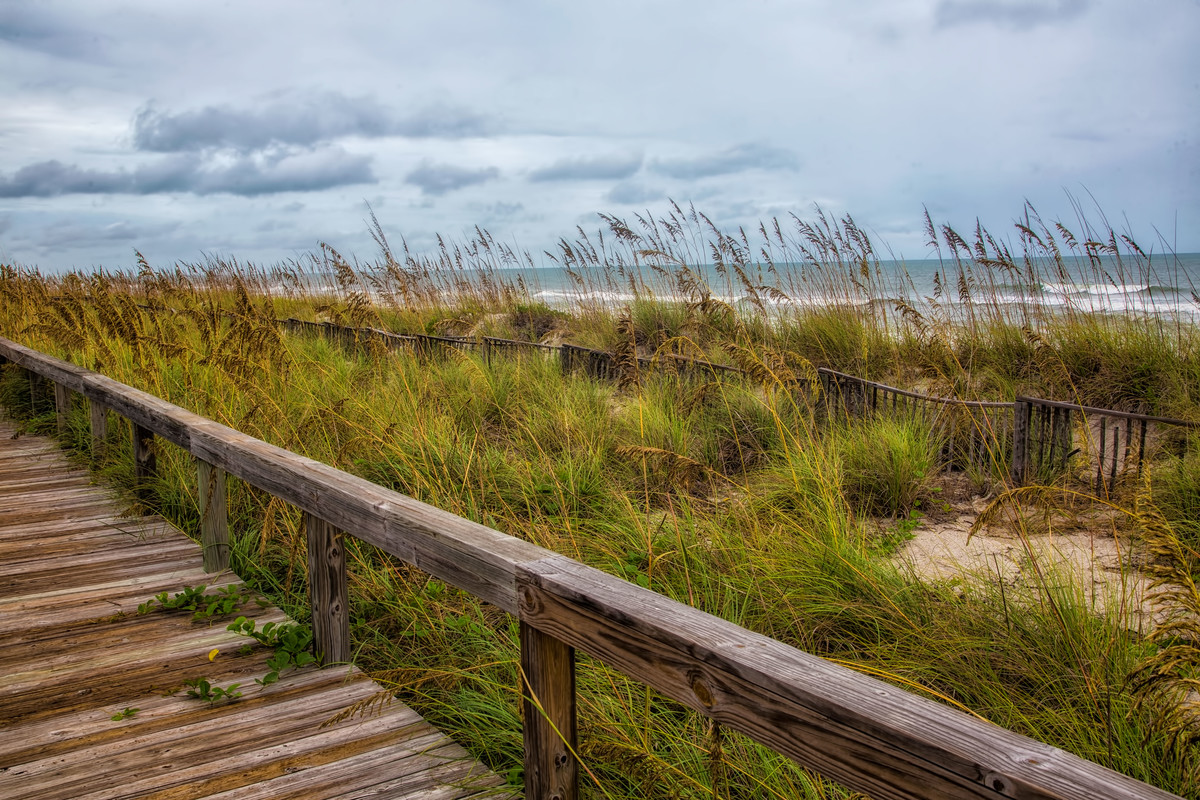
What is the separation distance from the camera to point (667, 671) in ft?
4.71

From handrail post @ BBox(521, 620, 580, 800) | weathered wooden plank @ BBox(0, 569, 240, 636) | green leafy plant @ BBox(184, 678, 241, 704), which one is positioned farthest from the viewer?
weathered wooden plank @ BBox(0, 569, 240, 636)

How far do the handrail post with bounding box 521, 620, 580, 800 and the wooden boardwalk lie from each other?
0.30 meters

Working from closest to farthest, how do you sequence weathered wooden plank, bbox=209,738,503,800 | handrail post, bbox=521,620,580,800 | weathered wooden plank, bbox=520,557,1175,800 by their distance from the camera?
weathered wooden plank, bbox=520,557,1175,800
handrail post, bbox=521,620,580,800
weathered wooden plank, bbox=209,738,503,800

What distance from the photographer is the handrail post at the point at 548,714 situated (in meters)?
1.76

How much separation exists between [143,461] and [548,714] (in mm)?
3680

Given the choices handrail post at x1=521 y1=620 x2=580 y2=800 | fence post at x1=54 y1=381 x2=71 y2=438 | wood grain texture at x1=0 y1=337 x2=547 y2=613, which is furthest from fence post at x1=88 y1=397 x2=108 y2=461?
handrail post at x1=521 y1=620 x2=580 y2=800

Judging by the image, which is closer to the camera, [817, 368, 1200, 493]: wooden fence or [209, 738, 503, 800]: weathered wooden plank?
[209, 738, 503, 800]: weathered wooden plank

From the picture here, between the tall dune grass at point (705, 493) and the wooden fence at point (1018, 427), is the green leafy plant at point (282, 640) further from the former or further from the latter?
the wooden fence at point (1018, 427)

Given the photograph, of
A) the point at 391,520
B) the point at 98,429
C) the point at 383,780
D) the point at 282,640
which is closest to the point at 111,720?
the point at 282,640

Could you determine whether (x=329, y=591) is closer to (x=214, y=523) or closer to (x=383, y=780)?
(x=383, y=780)

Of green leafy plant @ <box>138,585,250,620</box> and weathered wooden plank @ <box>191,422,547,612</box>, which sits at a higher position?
weathered wooden plank @ <box>191,422,547,612</box>

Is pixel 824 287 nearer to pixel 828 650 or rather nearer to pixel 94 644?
pixel 828 650

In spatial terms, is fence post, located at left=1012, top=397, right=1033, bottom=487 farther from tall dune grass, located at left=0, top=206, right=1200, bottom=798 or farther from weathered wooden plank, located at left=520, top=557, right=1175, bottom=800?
weathered wooden plank, located at left=520, top=557, right=1175, bottom=800

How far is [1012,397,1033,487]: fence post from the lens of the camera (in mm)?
5148
